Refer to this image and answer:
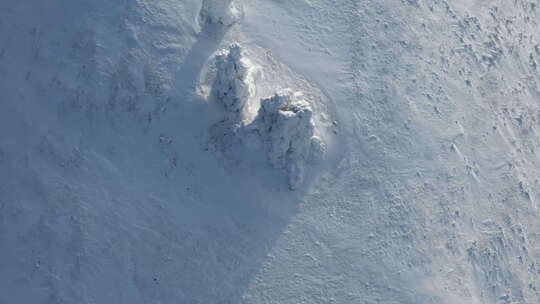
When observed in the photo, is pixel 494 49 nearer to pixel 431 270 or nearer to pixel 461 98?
pixel 461 98

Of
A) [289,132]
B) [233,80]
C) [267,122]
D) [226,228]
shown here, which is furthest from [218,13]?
[226,228]

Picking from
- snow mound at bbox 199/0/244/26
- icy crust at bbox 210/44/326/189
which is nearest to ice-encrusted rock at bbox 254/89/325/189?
icy crust at bbox 210/44/326/189

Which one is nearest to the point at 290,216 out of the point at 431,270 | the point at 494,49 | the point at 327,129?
the point at 327,129

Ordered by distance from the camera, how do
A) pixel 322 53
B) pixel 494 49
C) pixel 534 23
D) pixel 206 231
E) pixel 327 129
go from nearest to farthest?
1. pixel 206 231
2. pixel 327 129
3. pixel 322 53
4. pixel 494 49
5. pixel 534 23

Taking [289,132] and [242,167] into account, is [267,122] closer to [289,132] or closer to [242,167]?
[289,132]

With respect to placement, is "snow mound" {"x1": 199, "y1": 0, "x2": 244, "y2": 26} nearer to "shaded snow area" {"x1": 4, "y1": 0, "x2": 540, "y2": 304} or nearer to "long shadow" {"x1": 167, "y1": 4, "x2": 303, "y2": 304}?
"shaded snow area" {"x1": 4, "y1": 0, "x2": 540, "y2": 304}

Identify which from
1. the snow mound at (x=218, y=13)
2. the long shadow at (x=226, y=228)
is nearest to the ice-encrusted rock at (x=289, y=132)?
the long shadow at (x=226, y=228)
